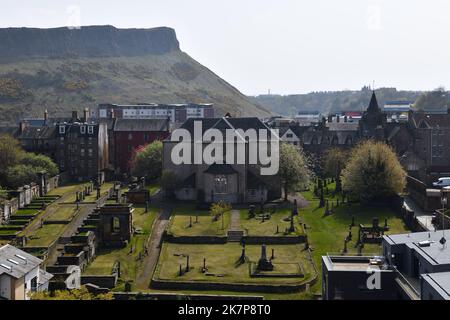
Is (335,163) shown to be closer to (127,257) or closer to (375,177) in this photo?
(375,177)

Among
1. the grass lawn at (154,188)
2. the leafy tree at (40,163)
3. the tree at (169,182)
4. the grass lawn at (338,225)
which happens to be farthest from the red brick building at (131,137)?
the grass lawn at (338,225)

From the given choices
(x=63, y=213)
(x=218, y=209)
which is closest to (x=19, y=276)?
(x=218, y=209)

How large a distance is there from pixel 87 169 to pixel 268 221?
4169 cm

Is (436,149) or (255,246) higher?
(436,149)

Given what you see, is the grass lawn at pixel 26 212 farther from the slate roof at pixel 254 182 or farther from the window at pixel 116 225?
the slate roof at pixel 254 182

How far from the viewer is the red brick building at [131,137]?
9788 cm

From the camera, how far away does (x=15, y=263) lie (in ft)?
122

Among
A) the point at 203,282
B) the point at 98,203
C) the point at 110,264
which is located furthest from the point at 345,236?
the point at 98,203

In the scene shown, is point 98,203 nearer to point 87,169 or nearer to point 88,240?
point 88,240

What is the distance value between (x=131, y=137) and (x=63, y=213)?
34807mm

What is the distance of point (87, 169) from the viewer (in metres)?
93.1

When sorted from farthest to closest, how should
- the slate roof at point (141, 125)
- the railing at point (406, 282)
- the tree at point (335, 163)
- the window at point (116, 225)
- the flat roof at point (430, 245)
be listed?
the slate roof at point (141, 125)
the tree at point (335, 163)
the window at point (116, 225)
the flat roof at point (430, 245)
the railing at point (406, 282)

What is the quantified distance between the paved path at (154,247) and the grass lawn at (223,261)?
0.73 m

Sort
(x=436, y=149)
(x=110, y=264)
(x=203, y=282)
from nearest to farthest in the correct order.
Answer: (x=203, y=282) < (x=110, y=264) < (x=436, y=149)
